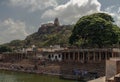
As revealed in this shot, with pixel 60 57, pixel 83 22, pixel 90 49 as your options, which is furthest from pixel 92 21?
pixel 60 57

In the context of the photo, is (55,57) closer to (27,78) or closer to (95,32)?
(95,32)

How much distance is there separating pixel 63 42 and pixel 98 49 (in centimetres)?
5624

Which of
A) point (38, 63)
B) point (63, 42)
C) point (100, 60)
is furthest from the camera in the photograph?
point (63, 42)

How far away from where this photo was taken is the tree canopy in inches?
2990

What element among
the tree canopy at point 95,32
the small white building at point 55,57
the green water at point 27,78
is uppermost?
the tree canopy at point 95,32

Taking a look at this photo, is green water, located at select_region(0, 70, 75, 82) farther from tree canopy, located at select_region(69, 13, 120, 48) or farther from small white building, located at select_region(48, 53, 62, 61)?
tree canopy, located at select_region(69, 13, 120, 48)

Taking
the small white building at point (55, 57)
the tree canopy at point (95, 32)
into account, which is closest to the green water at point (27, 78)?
the small white building at point (55, 57)

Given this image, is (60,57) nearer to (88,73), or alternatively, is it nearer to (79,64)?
(79,64)

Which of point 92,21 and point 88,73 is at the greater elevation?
point 92,21

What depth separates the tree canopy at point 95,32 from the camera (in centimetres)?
7594

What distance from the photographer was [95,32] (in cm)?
7675

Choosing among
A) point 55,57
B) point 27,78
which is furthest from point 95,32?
point 27,78

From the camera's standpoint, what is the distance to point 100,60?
71500mm

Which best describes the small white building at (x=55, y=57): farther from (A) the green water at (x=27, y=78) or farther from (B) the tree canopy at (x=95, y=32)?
(A) the green water at (x=27, y=78)
